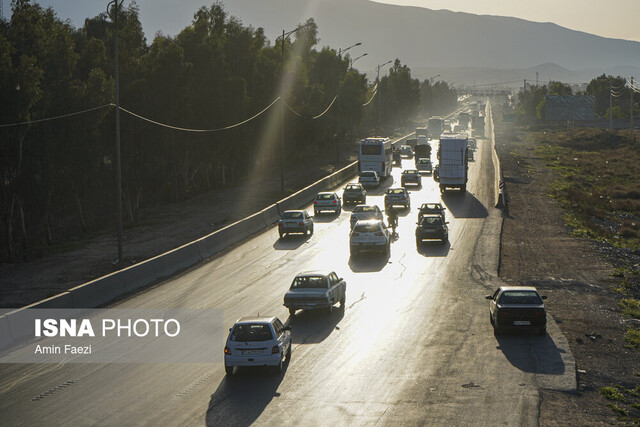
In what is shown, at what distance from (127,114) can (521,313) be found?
4118cm

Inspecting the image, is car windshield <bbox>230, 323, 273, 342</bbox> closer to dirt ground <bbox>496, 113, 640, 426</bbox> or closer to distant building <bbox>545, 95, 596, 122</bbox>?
dirt ground <bbox>496, 113, 640, 426</bbox>

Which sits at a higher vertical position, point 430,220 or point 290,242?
point 430,220

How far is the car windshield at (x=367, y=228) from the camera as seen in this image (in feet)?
128

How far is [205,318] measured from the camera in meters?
27.0

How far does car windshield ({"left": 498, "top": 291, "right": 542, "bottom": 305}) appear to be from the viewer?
24359mm

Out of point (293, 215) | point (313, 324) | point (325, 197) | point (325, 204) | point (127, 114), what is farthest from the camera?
point (127, 114)

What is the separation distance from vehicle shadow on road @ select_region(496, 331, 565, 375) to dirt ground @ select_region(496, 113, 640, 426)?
2.07 feet

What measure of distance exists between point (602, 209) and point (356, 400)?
52.2 metres

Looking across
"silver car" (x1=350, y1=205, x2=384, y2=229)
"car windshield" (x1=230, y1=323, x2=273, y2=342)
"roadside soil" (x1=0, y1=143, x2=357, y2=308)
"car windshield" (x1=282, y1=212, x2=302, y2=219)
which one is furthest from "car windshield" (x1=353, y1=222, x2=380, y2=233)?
"car windshield" (x1=230, y1=323, x2=273, y2=342)

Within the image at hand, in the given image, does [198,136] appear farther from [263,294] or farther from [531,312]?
[531,312]

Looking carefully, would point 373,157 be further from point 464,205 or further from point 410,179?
point 464,205

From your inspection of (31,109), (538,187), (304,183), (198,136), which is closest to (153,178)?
(198,136)

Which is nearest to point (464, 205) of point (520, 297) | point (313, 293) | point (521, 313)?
point (313, 293)

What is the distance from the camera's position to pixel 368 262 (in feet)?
127
